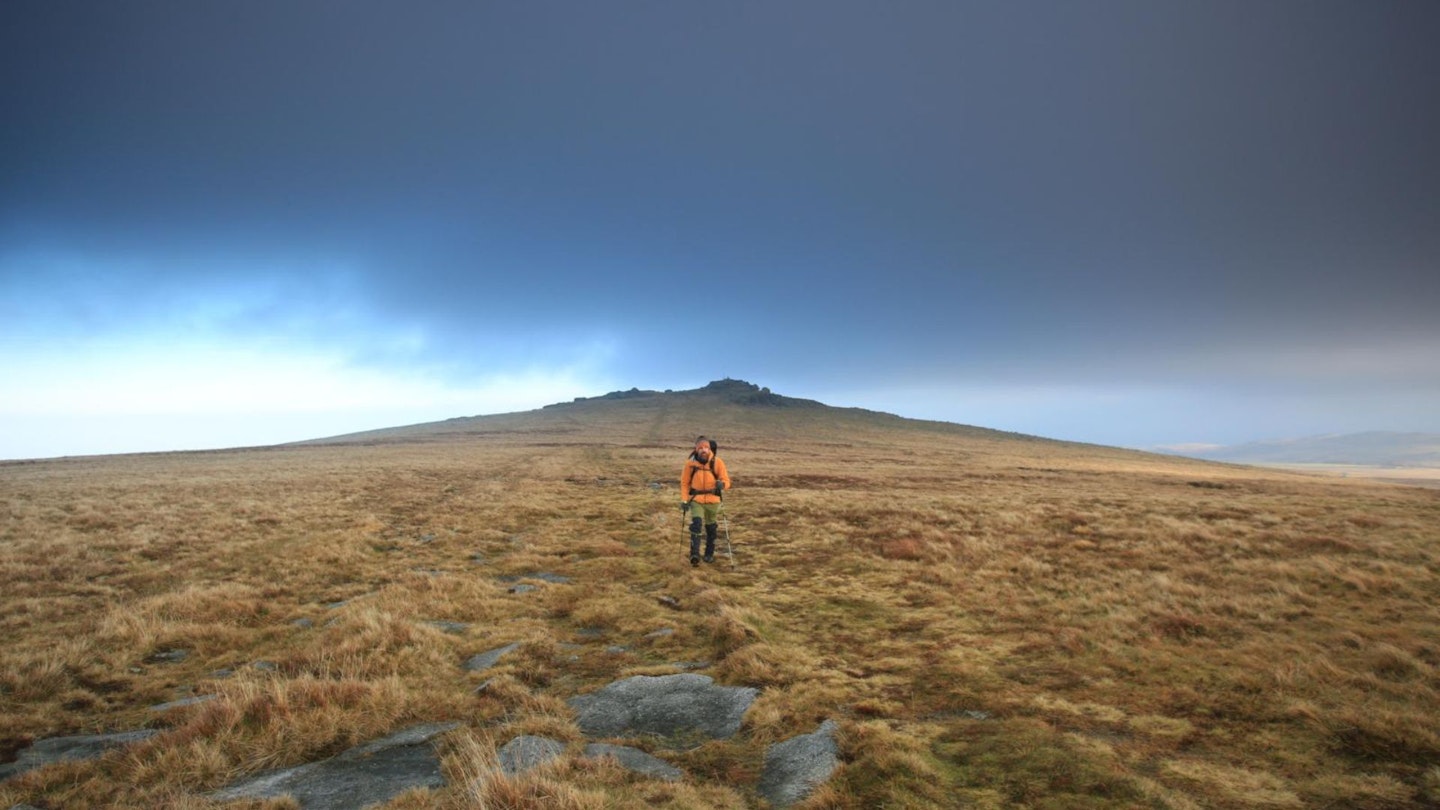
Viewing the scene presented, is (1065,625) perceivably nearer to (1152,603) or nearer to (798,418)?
(1152,603)

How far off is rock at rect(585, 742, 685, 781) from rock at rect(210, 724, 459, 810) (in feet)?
5.04

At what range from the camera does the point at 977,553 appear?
56.6 feet

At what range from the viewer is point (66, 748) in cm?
687

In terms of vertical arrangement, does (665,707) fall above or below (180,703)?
above

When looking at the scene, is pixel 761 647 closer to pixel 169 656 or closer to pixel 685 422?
pixel 169 656

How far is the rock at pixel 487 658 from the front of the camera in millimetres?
9336

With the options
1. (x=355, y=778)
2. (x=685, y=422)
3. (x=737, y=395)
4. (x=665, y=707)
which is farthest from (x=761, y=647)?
(x=737, y=395)

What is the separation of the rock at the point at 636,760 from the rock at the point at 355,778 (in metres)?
1.54

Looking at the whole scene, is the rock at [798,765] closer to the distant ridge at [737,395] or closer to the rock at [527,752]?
the rock at [527,752]

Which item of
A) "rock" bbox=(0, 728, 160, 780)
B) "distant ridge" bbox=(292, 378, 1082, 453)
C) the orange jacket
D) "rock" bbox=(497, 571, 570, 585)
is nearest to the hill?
"rock" bbox=(497, 571, 570, 585)

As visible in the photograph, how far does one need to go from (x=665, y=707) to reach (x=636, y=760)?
4.81ft

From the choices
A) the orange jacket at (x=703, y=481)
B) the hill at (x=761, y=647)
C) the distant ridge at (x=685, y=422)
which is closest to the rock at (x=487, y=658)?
the hill at (x=761, y=647)

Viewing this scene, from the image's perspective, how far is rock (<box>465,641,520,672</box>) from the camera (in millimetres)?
9336

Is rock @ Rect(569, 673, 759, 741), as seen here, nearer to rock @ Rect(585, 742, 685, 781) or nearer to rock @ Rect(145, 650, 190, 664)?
rock @ Rect(585, 742, 685, 781)
